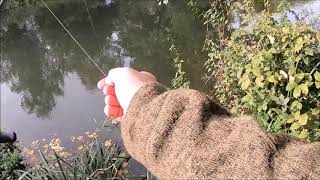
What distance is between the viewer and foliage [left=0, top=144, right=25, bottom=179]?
400 centimetres

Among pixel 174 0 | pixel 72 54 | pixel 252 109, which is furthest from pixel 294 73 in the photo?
pixel 174 0

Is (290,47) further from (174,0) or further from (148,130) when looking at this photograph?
(174,0)

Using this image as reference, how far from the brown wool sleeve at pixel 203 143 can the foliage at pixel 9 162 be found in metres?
3.09

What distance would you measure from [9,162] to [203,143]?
364 cm

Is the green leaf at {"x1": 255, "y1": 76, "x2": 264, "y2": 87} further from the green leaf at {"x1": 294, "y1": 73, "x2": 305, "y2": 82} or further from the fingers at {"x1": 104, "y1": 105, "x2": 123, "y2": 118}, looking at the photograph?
the fingers at {"x1": 104, "y1": 105, "x2": 123, "y2": 118}

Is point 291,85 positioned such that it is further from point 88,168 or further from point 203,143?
point 203,143

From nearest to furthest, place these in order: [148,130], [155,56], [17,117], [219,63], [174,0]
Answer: [148,130] → [219,63] → [17,117] → [155,56] → [174,0]

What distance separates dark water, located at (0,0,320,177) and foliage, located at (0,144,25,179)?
95 cm

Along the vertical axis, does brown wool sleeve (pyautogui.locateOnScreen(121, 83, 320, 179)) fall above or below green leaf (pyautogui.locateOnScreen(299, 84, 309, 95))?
above

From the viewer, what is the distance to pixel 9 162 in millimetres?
4219

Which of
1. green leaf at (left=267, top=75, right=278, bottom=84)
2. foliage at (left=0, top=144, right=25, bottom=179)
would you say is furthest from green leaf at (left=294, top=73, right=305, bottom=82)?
foliage at (left=0, top=144, right=25, bottom=179)

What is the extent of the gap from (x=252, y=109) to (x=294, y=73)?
21.6 inches

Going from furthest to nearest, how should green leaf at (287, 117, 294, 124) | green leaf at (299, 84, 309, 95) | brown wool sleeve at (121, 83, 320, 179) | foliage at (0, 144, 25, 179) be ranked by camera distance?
foliage at (0, 144, 25, 179) < green leaf at (287, 117, 294, 124) < green leaf at (299, 84, 309, 95) < brown wool sleeve at (121, 83, 320, 179)

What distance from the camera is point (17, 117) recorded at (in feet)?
22.6
